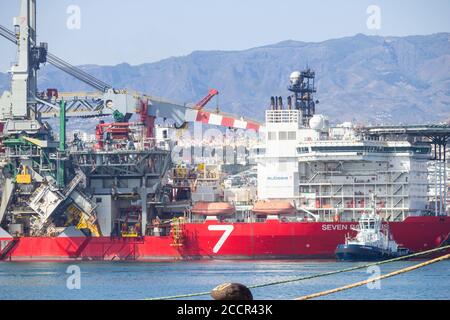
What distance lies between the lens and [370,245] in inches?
2235

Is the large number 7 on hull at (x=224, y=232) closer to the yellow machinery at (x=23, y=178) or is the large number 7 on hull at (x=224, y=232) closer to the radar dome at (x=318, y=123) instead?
the radar dome at (x=318, y=123)

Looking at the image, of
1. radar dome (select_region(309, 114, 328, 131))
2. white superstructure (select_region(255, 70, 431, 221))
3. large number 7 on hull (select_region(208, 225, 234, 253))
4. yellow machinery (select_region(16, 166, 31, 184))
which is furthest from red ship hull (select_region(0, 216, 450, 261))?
radar dome (select_region(309, 114, 328, 131))

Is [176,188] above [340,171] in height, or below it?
below

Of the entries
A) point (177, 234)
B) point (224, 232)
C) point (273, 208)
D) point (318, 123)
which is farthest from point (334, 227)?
point (177, 234)

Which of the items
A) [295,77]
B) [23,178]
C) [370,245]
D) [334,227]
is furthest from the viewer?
[295,77]

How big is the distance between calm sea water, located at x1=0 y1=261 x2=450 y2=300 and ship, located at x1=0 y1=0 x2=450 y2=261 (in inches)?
74.7

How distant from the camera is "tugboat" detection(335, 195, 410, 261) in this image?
5616cm

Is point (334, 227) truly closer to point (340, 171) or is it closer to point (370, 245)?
point (370, 245)

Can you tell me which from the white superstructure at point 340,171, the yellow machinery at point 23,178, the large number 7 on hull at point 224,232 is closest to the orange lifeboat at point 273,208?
the white superstructure at point 340,171

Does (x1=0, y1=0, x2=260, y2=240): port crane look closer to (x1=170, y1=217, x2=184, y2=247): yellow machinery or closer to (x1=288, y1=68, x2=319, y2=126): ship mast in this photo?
(x1=170, y1=217, x2=184, y2=247): yellow machinery

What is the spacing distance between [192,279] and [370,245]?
14.3 m
